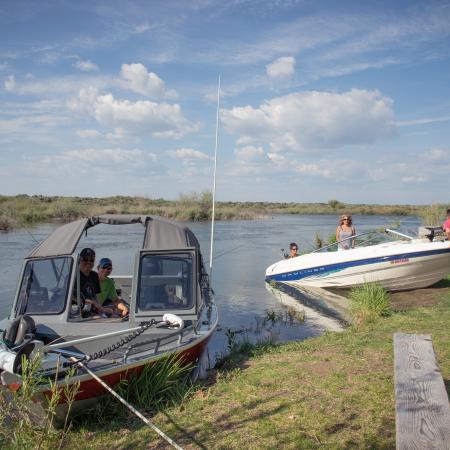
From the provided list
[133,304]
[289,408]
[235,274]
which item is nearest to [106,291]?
[133,304]

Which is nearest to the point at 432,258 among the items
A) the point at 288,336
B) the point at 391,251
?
the point at 391,251

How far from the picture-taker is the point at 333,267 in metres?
14.4

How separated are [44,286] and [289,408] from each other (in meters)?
3.92

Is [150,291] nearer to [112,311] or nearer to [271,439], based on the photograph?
[112,311]

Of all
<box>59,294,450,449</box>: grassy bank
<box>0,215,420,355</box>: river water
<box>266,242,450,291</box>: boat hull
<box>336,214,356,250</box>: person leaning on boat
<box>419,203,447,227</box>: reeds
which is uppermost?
<box>419,203,447,227</box>: reeds

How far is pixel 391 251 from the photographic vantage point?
1341 cm

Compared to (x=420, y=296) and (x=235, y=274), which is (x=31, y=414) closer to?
(x=420, y=296)

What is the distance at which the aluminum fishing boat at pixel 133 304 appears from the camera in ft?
19.4

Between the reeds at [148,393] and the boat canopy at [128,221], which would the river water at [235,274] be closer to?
the boat canopy at [128,221]

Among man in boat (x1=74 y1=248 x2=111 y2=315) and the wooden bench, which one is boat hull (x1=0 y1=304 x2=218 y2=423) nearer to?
man in boat (x1=74 y1=248 x2=111 y2=315)

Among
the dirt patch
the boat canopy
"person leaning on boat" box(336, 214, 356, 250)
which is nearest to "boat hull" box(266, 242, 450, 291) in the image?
the dirt patch

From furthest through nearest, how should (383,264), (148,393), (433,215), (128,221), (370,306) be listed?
1. (433,215)
2. (383,264)
3. (370,306)
4. (128,221)
5. (148,393)

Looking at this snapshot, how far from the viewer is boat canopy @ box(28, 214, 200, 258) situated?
23.9ft

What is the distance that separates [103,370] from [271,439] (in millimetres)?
1953
